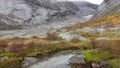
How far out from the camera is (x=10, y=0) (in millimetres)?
197500

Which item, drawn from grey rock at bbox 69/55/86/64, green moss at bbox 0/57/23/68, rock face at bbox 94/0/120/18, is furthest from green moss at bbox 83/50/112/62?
rock face at bbox 94/0/120/18

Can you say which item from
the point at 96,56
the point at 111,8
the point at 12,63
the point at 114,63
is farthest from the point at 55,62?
the point at 111,8

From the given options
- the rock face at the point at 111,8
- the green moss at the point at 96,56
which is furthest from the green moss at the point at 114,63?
the rock face at the point at 111,8

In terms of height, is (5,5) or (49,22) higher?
(5,5)

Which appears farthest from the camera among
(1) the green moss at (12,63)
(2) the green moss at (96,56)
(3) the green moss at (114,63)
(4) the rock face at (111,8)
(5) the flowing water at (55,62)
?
(4) the rock face at (111,8)

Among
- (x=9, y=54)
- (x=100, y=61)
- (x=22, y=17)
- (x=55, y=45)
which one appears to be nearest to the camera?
(x=100, y=61)

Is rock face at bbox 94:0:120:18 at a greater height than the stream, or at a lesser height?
lesser

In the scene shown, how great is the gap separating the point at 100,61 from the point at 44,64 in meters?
6.09

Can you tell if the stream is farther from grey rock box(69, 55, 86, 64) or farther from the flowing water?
grey rock box(69, 55, 86, 64)

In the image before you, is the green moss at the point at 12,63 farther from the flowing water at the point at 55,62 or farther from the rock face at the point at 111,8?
the rock face at the point at 111,8

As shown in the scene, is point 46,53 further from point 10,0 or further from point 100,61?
point 10,0

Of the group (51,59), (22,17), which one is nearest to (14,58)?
(51,59)

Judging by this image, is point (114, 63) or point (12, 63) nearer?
point (114, 63)

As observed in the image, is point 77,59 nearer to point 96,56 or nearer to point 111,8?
point 96,56
